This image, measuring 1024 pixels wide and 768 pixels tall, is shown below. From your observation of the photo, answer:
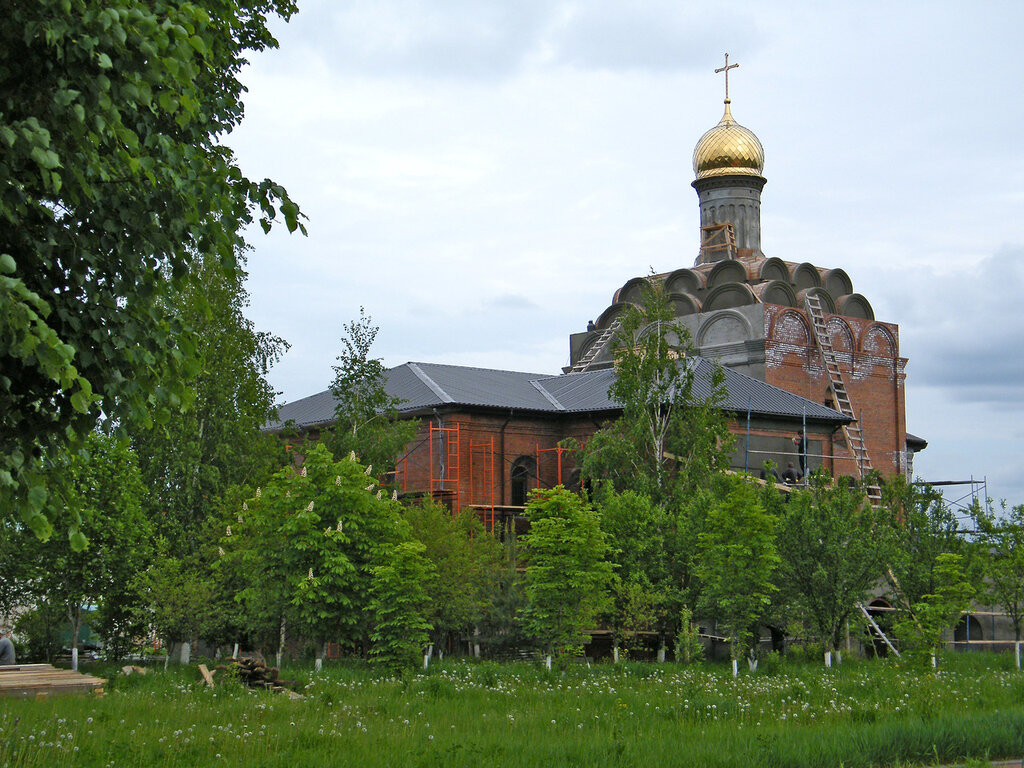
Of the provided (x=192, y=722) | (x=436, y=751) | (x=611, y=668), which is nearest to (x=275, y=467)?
Result: (x=611, y=668)

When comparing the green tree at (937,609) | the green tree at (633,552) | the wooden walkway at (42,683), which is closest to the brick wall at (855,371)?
the green tree at (937,609)

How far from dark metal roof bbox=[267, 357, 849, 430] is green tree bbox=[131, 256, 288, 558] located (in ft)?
16.0

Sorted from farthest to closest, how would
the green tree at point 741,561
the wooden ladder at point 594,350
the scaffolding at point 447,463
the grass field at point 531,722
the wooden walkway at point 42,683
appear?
the wooden ladder at point 594,350 < the scaffolding at point 447,463 < the green tree at point 741,561 < the wooden walkway at point 42,683 < the grass field at point 531,722

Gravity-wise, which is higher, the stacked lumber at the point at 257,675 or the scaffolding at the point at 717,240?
the scaffolding at the point at 717,240

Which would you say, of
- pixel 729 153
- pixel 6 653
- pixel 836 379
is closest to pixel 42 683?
pixel 6 653

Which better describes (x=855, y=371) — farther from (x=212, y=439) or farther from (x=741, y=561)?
(x=212, y=439)

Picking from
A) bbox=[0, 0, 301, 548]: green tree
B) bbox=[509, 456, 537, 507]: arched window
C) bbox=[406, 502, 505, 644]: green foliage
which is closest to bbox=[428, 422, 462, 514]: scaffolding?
bbox=[509, 456, 537, 507]: arched window

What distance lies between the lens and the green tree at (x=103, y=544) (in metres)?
22.8

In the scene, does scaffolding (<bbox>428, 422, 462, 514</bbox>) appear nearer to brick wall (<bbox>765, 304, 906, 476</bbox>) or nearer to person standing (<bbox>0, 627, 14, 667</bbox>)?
brick wall (<bbox>765, 304, 906, 476</bbox>)

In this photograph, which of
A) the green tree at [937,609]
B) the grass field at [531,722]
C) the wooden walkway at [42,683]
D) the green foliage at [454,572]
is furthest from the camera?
the green foliage at [454,572]

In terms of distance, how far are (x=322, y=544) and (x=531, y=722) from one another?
29.9 ft

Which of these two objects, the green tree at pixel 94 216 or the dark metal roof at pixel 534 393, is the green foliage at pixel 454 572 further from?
the green tree at pixel 94 216

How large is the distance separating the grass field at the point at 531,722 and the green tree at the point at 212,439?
21.7 feet

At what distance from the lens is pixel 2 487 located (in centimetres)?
657
